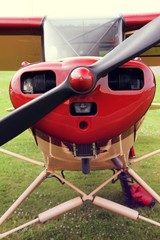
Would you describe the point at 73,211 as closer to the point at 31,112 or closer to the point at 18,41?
the point at 31,112

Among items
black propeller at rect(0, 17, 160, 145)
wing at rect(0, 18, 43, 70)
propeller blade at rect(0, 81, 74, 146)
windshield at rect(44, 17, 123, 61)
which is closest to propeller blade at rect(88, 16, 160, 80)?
black propeller at rect(0, 17, 160, 145)

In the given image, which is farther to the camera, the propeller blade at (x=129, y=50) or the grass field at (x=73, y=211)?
the grass field at (x=73, y=211)

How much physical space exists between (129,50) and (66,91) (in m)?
0.52

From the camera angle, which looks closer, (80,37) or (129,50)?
(129,50)

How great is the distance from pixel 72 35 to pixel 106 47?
350 millimetres

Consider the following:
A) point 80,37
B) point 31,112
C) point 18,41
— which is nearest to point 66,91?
point 31,112

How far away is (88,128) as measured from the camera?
253 centimetres

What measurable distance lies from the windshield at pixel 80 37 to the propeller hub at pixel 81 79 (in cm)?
118

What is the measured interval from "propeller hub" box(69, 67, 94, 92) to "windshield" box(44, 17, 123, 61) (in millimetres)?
1182

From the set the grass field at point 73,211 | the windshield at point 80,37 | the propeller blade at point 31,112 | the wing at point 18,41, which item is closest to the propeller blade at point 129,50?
the propeller blade at point 31,112

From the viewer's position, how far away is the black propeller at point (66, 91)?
7.54 feet

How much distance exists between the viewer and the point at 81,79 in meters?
2.22

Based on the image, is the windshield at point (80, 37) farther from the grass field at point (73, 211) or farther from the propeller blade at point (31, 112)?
the grass field at point (73, 211)

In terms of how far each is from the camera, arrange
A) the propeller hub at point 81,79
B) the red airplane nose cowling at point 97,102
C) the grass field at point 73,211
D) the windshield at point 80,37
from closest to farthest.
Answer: the propeller hub at point 81,79 → the red airplane nose cowling at point 97,102 → the windshield at point 80,37 → the grass field at point 73,211
